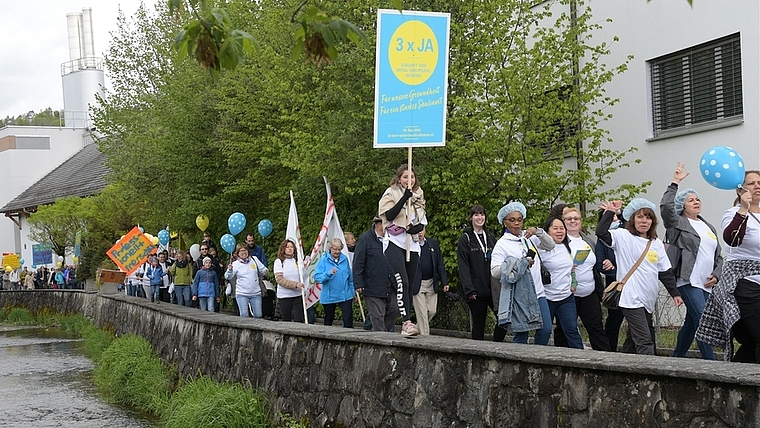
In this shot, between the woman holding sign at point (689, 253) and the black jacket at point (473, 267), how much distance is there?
2.21 metres

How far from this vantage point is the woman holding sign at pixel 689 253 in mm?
10141

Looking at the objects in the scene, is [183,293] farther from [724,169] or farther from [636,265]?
[724,169]

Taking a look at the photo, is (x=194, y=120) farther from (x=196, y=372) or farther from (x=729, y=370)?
(x=729, y=370)

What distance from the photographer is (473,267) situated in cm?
1199

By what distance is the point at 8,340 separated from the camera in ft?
96.5

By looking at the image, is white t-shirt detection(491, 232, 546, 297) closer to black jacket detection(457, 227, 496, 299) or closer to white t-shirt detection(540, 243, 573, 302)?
white t-shirt detection(540, 243, 573, 302)

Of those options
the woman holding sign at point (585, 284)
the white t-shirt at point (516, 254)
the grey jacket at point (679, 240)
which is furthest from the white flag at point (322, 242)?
the grey jacket at point (679, 240)

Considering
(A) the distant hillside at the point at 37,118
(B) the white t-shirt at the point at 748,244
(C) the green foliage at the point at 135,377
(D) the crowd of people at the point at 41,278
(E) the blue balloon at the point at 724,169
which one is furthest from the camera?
(A) the distant hillside at the point at 37,118

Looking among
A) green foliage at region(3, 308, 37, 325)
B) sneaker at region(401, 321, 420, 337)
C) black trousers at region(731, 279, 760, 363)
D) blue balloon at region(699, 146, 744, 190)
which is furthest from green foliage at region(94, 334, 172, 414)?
green foliage at region(3, 308, 37, 325)

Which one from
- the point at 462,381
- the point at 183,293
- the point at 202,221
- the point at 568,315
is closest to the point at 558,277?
the point at 568,315

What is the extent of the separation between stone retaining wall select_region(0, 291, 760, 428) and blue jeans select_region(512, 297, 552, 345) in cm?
168

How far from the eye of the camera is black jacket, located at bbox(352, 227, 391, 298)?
12.3m

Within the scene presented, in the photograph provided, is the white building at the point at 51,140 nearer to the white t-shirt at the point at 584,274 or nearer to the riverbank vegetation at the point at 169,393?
Result: the riverbank vegetation at the point at 169,393

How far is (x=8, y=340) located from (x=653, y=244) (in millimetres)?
A: 23087
